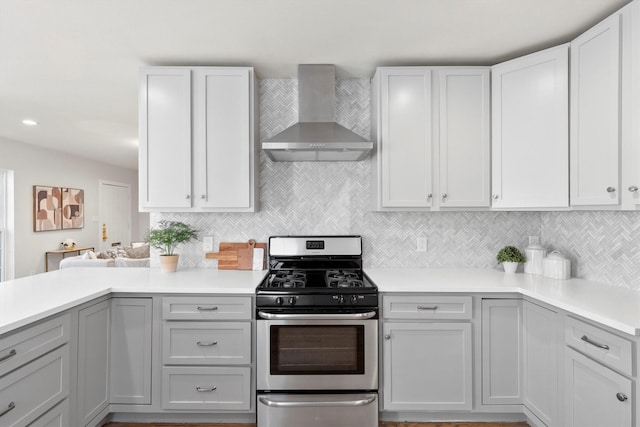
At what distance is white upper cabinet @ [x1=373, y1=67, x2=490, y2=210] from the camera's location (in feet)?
8.27

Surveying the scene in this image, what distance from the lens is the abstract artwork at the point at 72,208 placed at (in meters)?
6.49

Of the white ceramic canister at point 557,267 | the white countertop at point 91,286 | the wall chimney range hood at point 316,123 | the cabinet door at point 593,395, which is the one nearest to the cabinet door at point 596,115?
the white ceramic canister at point 557,267

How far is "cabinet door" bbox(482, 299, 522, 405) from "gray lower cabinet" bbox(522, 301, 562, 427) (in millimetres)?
48

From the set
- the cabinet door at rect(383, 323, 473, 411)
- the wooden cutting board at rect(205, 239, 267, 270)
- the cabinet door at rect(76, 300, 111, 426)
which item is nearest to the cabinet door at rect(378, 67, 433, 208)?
the cabinet door at rect(383, 323, 473, 411)

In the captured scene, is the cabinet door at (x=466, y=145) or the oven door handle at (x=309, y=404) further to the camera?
the cabinet door at (x=466, y=145)

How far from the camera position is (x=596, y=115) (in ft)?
6.38

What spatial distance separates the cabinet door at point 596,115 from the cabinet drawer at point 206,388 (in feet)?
7.25

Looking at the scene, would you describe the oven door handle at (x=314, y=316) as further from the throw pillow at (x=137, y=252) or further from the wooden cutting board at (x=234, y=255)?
the throw pillow at (x=137, y=252)

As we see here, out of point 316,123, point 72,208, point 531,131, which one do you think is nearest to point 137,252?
point 72,208

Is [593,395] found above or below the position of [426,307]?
below

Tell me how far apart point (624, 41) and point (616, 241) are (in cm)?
114

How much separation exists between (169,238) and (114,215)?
661 cm

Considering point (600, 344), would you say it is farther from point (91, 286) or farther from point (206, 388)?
point (91, 286)

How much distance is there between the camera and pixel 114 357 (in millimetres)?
2166
